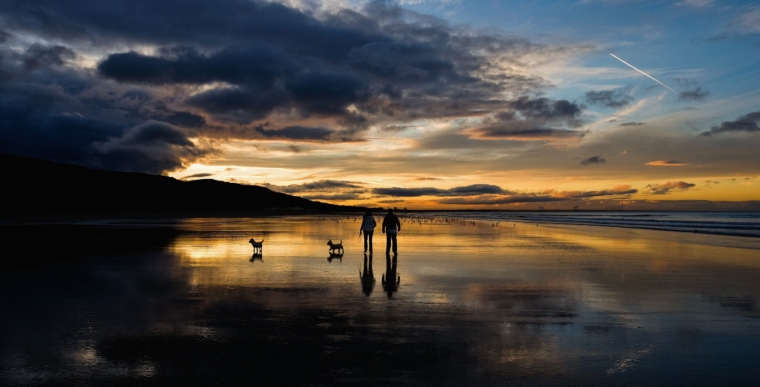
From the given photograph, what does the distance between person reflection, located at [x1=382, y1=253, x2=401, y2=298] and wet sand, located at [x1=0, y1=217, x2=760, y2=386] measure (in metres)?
0.13

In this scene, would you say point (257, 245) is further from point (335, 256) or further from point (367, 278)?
point (367, 278)

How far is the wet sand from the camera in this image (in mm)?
6836

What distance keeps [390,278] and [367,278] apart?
681 mm

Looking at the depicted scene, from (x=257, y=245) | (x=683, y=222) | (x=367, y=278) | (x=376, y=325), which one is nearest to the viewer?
(x=376, y=325)

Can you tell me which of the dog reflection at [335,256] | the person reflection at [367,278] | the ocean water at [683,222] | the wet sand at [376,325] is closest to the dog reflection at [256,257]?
the wet sand at [376,325]

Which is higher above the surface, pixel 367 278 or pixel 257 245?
pixel 257 245

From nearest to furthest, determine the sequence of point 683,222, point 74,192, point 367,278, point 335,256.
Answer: point 367,278 → point 335,256 → point 683,222 → point 74,192

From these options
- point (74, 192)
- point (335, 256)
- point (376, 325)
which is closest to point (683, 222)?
point (335, 256)

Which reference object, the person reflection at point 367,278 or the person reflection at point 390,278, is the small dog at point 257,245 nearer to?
the person reflection at point 367,278

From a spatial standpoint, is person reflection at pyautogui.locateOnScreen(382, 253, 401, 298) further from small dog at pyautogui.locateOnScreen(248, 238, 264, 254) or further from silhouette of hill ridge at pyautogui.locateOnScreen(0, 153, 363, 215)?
silhouette of hill ridge at pyautogui.locateOnScreen(0, 153, 363, 215)

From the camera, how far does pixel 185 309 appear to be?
10.7 metres

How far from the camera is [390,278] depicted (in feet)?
51.0

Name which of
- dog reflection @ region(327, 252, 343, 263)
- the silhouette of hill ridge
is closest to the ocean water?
dog reflection @ region(327, 252, 343, 263)

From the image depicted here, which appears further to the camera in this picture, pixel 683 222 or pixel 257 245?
pixel 683 222
